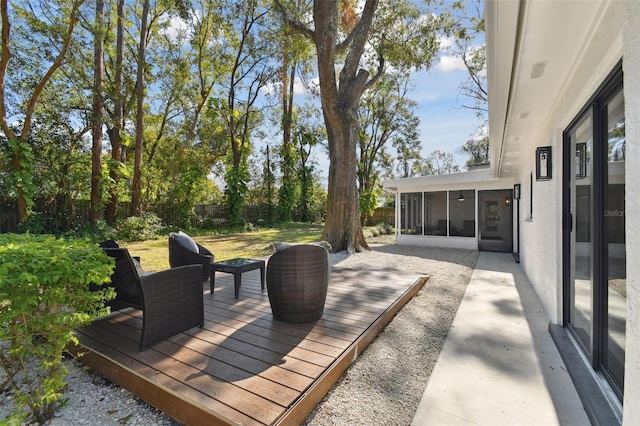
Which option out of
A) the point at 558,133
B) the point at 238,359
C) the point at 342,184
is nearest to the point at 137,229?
the point at 342,184

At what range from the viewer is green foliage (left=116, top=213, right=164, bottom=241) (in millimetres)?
11055

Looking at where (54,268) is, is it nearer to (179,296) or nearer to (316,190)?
(179,296)

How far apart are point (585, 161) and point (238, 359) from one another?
338cm

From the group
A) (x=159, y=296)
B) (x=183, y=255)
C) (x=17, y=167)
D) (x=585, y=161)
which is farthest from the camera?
(x=17, y=167)

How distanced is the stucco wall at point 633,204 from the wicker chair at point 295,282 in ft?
7.61

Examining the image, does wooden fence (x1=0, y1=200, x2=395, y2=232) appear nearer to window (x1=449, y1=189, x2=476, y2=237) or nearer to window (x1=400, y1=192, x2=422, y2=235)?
window (x1=400, y1=192, x2=422, y2=235)

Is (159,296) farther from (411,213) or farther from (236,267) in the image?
(411,213)

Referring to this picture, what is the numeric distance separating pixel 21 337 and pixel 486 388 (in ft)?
10.2

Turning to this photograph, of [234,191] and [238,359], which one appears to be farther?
[234,191]

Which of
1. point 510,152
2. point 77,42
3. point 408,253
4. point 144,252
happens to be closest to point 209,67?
point 77,42

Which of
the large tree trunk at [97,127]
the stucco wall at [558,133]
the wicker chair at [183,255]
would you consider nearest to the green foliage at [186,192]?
the large tree trunk at [97,127]

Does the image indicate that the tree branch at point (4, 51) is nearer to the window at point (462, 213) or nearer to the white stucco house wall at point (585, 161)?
the white stucco house wall at point (585, 161)

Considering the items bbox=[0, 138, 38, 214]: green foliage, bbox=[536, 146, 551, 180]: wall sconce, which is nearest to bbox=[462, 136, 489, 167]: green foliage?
bbox=[536, 146, 551, 180]: wall sconce

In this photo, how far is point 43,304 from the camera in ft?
5.82
